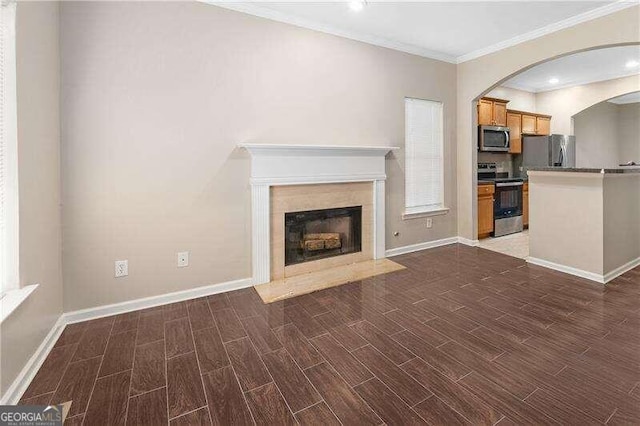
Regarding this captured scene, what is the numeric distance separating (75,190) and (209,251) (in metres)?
1.19

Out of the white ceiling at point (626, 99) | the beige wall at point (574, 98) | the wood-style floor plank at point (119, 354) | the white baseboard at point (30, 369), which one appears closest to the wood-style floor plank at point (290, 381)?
the wood-style floor plank at point (119, 354)

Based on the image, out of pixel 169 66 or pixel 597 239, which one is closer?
pixel 169 66

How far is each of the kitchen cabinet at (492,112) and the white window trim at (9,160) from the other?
20.1ft

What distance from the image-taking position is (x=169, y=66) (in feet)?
9.17

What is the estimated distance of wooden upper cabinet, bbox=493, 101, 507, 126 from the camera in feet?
19.3

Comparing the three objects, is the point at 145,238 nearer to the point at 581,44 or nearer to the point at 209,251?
the point at 209,251

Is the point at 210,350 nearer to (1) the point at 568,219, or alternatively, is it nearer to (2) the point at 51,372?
(2) the point at 51,372

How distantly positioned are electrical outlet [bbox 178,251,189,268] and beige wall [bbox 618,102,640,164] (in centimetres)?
1063

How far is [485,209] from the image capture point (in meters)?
5.33

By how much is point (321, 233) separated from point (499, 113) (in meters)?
4.61

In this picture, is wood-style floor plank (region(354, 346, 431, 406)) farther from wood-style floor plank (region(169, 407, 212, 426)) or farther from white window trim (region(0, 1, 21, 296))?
white window trim (region(0, 1, 21, 296))

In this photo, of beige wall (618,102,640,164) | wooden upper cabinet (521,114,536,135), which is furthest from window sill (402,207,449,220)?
beige wall (618,102,640,164)

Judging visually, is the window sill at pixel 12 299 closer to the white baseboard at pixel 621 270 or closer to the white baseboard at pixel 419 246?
the white baseboard at pixel 419 246

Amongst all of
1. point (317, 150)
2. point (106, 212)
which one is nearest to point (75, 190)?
point (106, 212)
